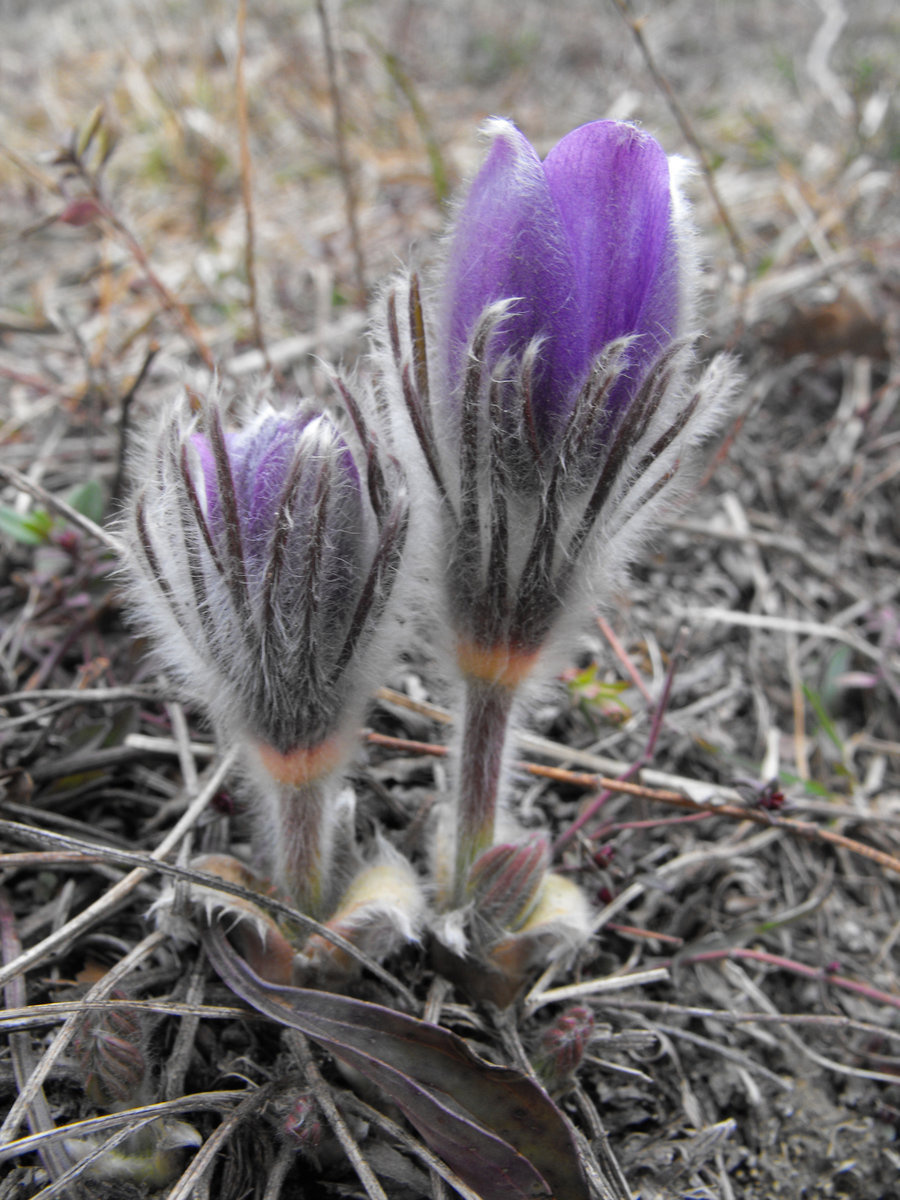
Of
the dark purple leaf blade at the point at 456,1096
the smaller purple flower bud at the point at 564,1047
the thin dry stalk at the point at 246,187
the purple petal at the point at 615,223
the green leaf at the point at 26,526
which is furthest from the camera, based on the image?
the thin dry stalk at the point at 246,187

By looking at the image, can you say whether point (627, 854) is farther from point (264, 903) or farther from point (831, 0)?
point (831, 0)

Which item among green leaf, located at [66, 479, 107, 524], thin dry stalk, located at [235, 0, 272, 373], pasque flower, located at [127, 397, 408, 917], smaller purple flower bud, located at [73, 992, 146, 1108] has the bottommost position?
smaller purple flower bud, located at [73, 992, 146, 1108]

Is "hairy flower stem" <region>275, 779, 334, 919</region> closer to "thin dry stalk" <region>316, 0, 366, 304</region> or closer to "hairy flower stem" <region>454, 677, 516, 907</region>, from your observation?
"hairy flower stem" <region>454, 677, 516, 907</region>

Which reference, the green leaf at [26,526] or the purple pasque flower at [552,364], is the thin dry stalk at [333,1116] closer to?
the purple pasque flower at [552,364]

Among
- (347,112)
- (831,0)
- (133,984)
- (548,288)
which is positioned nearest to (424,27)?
(347,112)

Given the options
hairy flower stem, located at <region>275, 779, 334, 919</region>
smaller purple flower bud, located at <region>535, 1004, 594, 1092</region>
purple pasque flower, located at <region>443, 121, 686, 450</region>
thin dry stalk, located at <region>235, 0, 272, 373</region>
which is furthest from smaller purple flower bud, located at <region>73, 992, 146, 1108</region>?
thin dry stalk, located at <region>235, 0, 272, 373</region>

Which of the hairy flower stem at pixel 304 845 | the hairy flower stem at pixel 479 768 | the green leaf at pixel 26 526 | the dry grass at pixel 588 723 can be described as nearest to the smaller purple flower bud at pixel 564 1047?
the dry grass at pixel 588 723

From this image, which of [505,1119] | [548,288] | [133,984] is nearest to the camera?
[548,288]
